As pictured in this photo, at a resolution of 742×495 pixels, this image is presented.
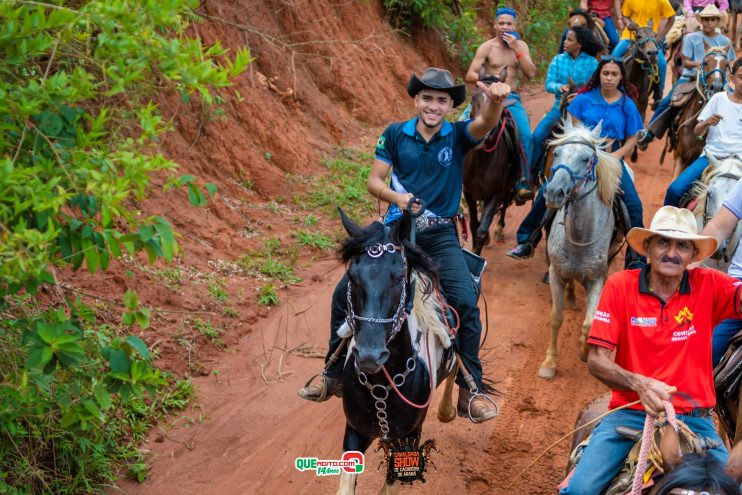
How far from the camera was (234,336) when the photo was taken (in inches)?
Answer: 341

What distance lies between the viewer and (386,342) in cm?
484

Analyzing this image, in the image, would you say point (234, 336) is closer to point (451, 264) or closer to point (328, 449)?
point (328, 449)

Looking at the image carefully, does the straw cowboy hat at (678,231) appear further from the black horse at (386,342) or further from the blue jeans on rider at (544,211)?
the blue jeans on rider at (544,211)

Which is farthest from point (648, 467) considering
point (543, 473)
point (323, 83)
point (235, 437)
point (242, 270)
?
point (323, 83)

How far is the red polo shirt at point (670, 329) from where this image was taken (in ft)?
15.1

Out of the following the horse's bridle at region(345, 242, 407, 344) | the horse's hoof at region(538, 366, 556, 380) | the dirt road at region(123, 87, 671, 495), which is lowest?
the horse's hoof at region(538, 366, 556, 380)

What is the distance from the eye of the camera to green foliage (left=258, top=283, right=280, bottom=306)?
366 inches

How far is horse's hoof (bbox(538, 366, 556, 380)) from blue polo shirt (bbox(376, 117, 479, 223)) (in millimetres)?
2673

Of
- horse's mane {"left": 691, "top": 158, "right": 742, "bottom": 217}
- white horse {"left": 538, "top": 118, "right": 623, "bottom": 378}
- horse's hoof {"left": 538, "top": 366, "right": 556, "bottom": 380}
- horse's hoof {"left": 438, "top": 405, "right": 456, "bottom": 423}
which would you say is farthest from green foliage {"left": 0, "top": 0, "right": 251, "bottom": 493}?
horse's mane {"left": 691, "top": 158, "right": 742, "bottom": 217}

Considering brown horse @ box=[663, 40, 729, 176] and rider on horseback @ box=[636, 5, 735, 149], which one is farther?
rider on horseback @ box=[636, 5, 735, 149]

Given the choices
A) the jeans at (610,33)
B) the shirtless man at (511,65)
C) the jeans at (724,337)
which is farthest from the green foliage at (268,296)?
the jeans at (610,33)

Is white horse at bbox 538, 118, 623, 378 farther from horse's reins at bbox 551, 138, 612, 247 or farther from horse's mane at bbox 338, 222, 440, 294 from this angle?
horse's mane at bbox 338, 222, 440, 294

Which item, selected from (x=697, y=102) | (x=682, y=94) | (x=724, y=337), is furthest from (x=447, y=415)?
(x=682, y=94)

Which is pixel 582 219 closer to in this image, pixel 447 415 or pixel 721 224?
pixel 447 415
